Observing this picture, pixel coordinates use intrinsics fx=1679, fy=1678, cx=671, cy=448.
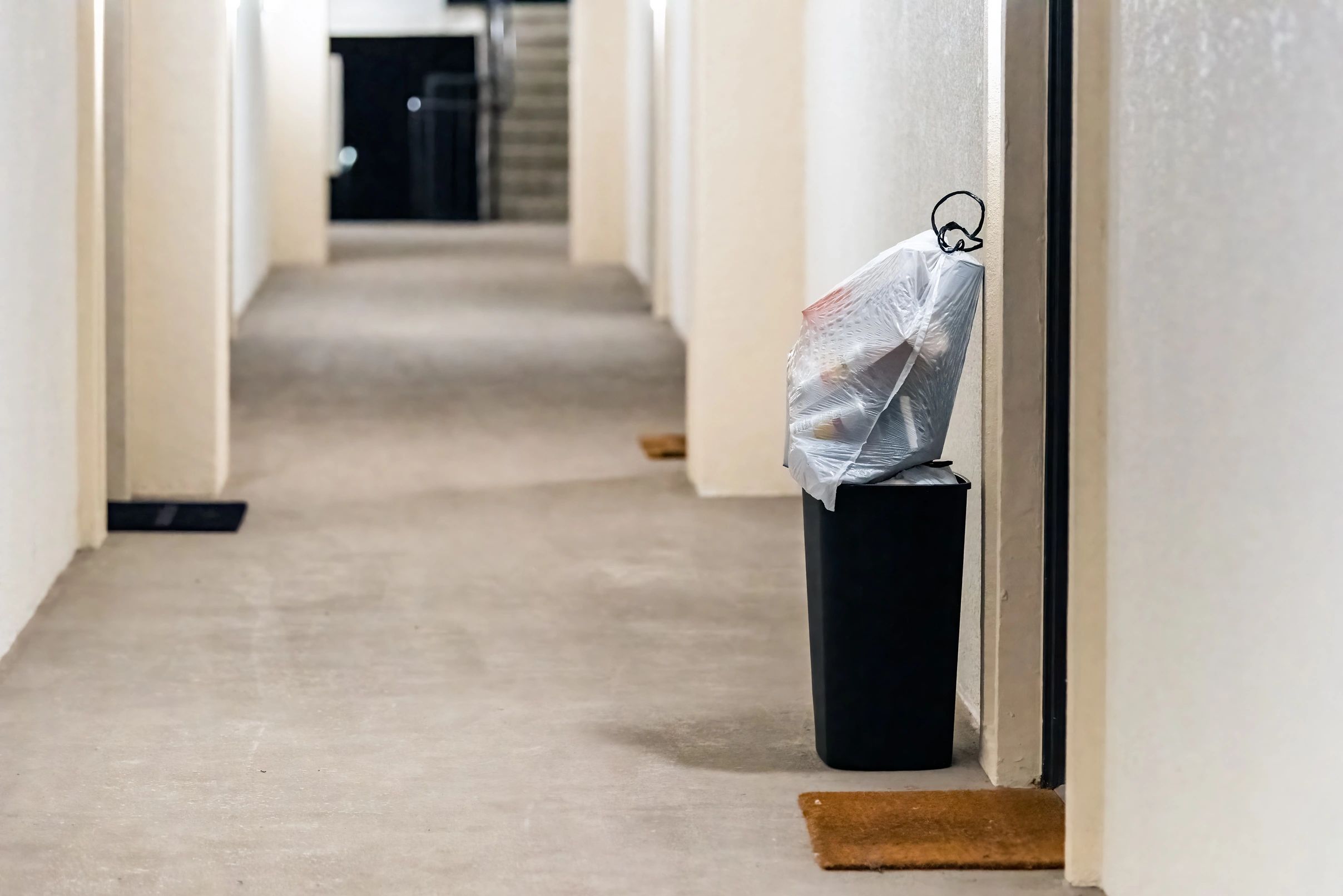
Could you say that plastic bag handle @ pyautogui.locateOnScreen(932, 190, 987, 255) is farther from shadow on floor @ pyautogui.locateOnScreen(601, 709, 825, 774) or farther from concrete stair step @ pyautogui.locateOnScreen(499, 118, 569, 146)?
concrete stair step @ pyautogui.locateOnScreen(499, 118, 569, 146)

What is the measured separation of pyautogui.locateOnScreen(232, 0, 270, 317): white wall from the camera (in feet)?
34.4

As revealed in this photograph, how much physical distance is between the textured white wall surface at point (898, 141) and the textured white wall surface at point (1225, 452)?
0.91 metres

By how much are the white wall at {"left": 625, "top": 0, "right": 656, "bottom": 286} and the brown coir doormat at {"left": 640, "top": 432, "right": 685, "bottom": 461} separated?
15.6 ft

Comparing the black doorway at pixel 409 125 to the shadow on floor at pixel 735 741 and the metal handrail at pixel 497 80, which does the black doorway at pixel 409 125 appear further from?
the shadow on floor at pixel 735 741

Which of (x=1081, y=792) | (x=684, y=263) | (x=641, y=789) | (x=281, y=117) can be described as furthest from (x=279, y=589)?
(x=281, y=117)

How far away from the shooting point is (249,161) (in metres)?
11.3

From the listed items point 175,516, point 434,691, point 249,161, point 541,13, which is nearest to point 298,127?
point 249,161

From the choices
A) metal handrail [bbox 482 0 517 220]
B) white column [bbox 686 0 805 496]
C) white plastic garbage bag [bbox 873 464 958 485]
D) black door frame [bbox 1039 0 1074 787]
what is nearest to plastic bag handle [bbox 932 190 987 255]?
black door frame [bbox 1039 0 1074 787]

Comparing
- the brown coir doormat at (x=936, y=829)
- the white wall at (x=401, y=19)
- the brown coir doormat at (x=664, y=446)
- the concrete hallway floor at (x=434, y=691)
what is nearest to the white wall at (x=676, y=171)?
the brown coir doormat at (x=664, y=446)

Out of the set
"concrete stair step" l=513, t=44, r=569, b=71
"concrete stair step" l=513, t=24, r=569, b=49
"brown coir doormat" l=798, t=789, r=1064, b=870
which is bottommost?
"brown coir doormat" l=798, t=789, r=1064, b=870

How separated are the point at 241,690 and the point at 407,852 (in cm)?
110

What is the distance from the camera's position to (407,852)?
2.92 metres

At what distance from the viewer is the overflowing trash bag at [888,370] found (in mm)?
3205

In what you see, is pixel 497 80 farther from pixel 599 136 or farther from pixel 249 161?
pixel 249 161
